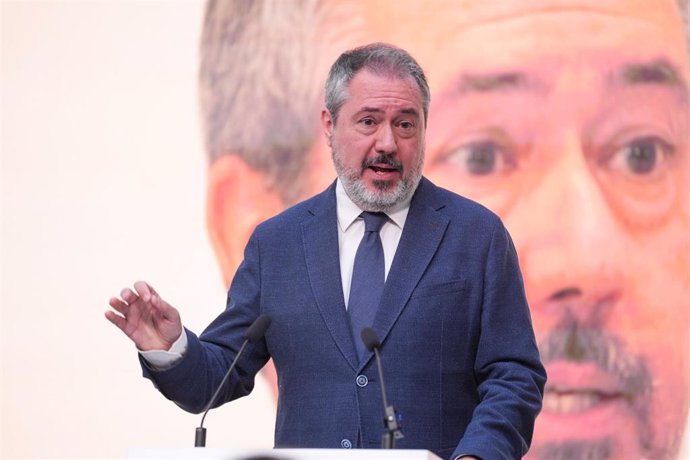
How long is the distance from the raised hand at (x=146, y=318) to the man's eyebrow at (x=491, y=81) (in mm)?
2024

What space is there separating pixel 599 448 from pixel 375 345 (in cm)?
191

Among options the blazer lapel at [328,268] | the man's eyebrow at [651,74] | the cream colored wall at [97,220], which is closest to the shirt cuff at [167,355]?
the blazer lapel at [328,268]

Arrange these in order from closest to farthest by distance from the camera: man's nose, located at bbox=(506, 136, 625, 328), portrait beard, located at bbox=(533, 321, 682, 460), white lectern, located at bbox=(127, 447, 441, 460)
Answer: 1. white lectern, located at bbox=(127, 447, 441, 460)
2. portrait beard, located at bbox=(533, 321, 682, 460)
3. man's nose, located at bbox=(506, 136, 625, 328)

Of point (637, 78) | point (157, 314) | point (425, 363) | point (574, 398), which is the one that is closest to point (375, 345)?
point (425, 363)

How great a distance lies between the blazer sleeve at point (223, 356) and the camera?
2963 mm

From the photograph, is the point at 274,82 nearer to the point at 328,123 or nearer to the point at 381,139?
the point at 328,123

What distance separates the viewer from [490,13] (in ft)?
15.1

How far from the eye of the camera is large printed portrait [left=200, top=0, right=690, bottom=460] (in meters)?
4.39

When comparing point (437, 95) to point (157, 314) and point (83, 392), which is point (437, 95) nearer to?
point (83, 392)

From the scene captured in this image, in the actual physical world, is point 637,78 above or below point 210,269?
above

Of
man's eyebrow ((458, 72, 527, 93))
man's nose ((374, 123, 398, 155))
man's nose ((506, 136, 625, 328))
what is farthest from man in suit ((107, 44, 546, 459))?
man's eyebrow ((458, 72, 527, 93))

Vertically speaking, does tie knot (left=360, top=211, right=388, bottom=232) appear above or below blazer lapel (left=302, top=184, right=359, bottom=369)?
above

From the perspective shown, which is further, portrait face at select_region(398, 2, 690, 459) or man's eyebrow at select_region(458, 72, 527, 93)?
man's eyebrow at select_region(458, 72, 527, 93)

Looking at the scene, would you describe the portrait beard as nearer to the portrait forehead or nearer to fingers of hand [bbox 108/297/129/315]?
the portrait forehead
